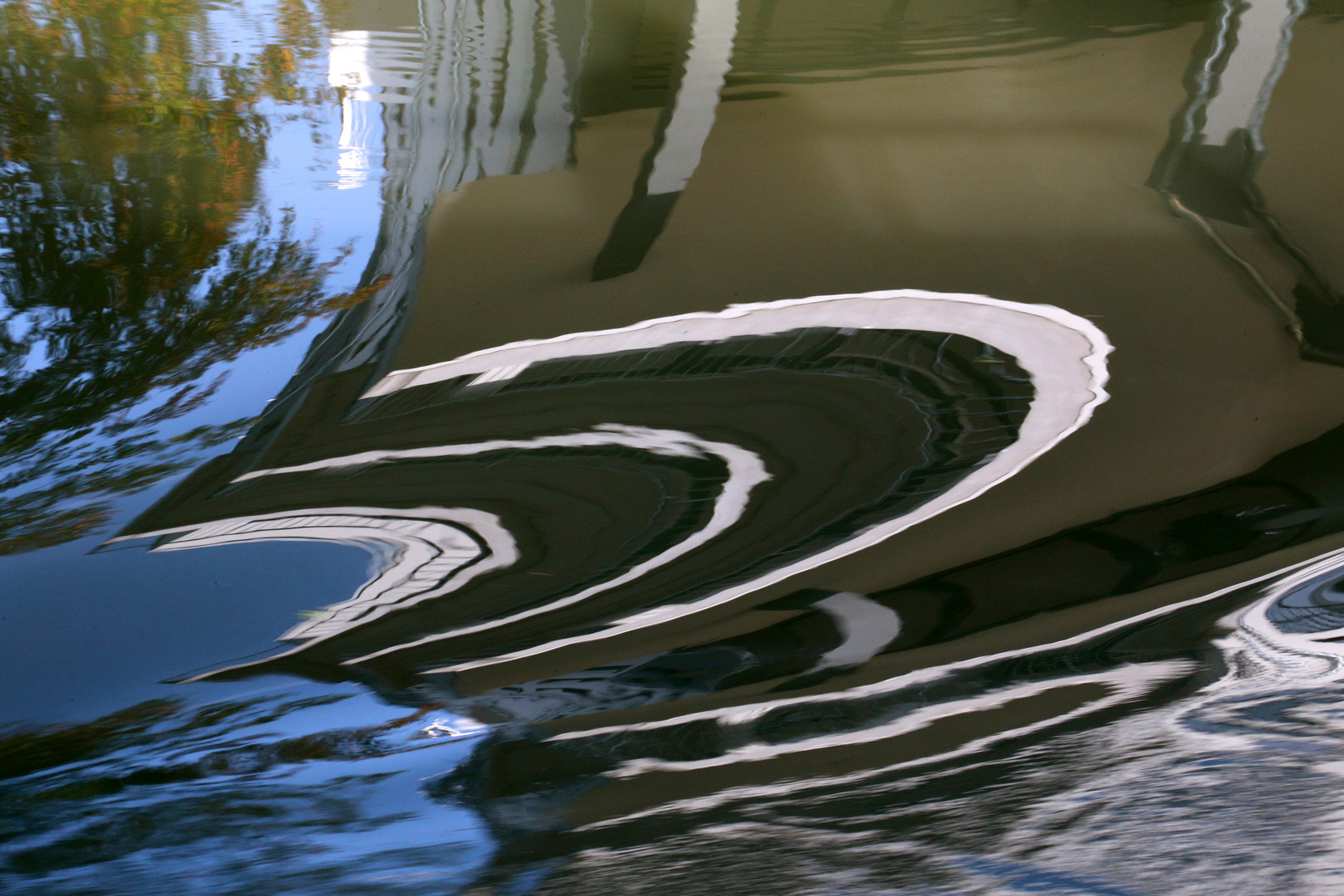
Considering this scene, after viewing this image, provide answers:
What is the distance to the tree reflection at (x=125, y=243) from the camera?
3.49 ft

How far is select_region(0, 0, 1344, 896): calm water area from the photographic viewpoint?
694 mm

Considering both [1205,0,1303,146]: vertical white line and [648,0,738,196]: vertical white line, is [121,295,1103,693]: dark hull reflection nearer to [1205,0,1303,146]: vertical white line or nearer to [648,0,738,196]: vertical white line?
[648,0,738,196]: vertical white line

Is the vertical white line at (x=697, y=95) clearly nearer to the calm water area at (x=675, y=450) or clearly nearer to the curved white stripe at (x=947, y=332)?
the calm water area at (x=675, y=450)

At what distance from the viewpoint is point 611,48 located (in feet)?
5.59

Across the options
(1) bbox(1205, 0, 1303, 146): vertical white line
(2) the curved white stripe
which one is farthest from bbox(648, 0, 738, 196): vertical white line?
(1) bbox(1205, 0, 1303, 146): vertical white line

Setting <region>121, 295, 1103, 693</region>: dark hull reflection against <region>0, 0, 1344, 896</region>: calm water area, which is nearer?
<region>0, 0, 1344, 896</region>: calm water area

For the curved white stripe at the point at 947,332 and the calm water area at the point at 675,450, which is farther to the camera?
the curved white stripe at the point at 947,332

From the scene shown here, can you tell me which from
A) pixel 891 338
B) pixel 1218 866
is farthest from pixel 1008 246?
pixel 1218 866

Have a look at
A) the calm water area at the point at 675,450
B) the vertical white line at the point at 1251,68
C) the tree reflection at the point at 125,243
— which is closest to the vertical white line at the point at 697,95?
the calm water area at the point at 675,450

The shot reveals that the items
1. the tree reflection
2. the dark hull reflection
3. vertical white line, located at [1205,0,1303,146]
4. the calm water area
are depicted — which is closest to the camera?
the calm water area

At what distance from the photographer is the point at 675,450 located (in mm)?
1096

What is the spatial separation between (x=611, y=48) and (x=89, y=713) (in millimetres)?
1311

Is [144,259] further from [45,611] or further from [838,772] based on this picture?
[838,772]

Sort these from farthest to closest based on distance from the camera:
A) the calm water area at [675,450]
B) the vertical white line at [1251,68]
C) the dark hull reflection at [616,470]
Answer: the vertical white line at [1251,68]
the dark hull reflection at [616,470]
the calm water area at [675,450]
